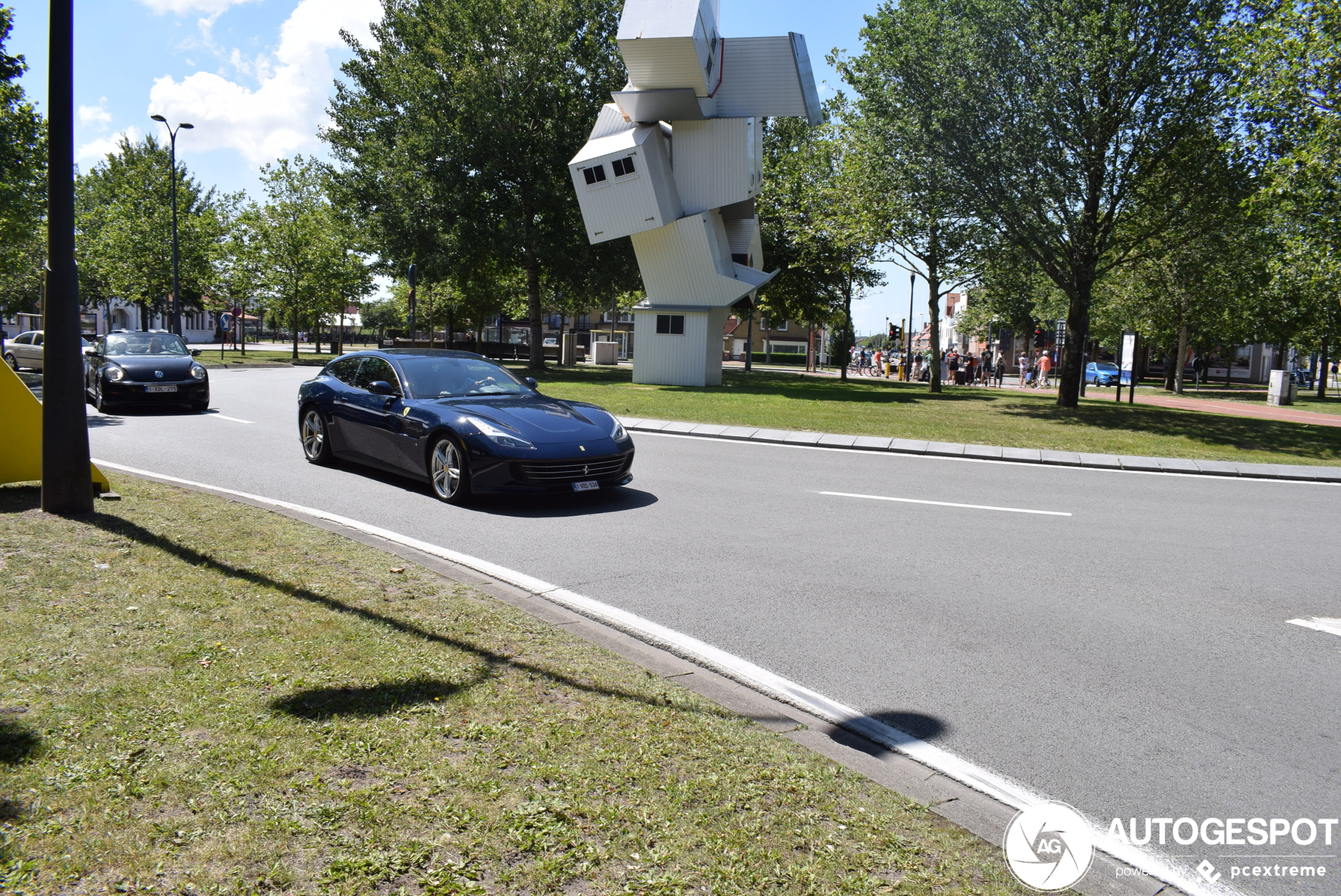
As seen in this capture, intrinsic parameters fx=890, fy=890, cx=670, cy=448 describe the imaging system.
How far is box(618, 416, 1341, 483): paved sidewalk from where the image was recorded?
13117mm

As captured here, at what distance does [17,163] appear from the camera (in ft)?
80.5

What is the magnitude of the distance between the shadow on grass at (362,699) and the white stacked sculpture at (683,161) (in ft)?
83.5

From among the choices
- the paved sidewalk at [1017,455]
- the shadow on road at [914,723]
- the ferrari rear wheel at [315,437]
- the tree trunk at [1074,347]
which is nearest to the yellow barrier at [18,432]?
the ferrari rear wheel at [315,437]

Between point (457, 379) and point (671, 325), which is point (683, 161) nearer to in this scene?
point (671, 325)

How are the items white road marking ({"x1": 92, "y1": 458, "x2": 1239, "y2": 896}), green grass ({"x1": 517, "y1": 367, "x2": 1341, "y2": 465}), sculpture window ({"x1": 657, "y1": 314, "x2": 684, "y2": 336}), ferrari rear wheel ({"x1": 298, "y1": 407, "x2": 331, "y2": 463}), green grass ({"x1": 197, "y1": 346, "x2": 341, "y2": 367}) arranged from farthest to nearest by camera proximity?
green grass ({"x1": 197, "y1": 346, "x2": 341, "y2": 367}) → sculpture window ({"x1": 657, "y1": 314, "x2": 684, "y2": 336}) → green grass ({"x1": 517, "y1": 367, "x2": 1341, "y2": 465}) → ferrari rear wheel ({"x1": 298, "y1": 407, "x2": 331, "y2": 463}) → white road marking ({"x1": 92, "y1": 458, "x2": 1239, "y2": 896})

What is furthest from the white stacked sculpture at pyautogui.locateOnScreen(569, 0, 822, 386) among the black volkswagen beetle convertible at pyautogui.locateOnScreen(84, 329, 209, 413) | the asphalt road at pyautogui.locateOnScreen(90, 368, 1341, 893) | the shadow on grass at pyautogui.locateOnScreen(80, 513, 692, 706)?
the shadow on grass at pyautogui.locateOnScreen(80, 513, 692, 706)

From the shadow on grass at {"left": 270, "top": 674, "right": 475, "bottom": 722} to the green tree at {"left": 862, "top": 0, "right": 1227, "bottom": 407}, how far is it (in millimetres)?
20847

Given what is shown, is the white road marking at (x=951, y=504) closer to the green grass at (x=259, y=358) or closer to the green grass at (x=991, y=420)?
the green grass at (x=991, y=420)

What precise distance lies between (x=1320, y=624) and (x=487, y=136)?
107 ft

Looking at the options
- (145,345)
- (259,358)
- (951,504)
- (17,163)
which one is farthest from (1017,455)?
(259,358)

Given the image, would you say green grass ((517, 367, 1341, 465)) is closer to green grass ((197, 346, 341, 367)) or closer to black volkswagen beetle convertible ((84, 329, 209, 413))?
black volkswagen beetle convertible ((84, 329, 209, 413))

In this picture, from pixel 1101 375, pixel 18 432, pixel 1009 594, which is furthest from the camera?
pixel 1101 375

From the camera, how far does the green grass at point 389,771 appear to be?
103 inches

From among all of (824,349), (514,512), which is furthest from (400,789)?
(824,349)
